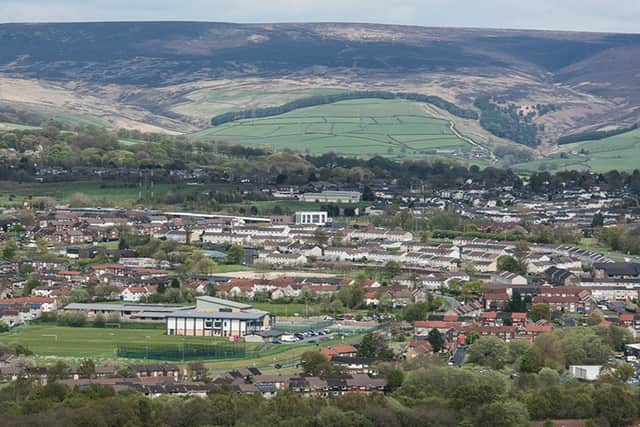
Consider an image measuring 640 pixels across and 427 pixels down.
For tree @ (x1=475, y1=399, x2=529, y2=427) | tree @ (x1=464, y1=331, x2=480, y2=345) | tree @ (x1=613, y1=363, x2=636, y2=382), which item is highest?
tree @ (x1=475, y1=399, x2=529, y2=427)

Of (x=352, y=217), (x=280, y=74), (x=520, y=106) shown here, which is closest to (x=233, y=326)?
(x=352, y=217)

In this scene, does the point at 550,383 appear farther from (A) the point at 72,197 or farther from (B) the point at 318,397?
(A) the point at 72,197

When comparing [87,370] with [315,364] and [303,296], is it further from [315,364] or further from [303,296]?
[303,296]

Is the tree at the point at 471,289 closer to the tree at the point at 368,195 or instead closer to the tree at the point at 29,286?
the tree at the point at 29,286

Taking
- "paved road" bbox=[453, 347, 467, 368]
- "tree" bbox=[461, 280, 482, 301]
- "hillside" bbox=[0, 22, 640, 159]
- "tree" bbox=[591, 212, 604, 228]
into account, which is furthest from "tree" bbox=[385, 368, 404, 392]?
"hillside" bbox=[0, 22, 640, 159]

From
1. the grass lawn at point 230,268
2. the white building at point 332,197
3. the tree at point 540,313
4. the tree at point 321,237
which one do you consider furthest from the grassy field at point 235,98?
the tree at point 540,313

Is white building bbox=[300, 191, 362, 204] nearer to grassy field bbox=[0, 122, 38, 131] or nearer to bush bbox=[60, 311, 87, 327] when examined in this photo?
grassy field bbox=[0, 122, 38, 131]
